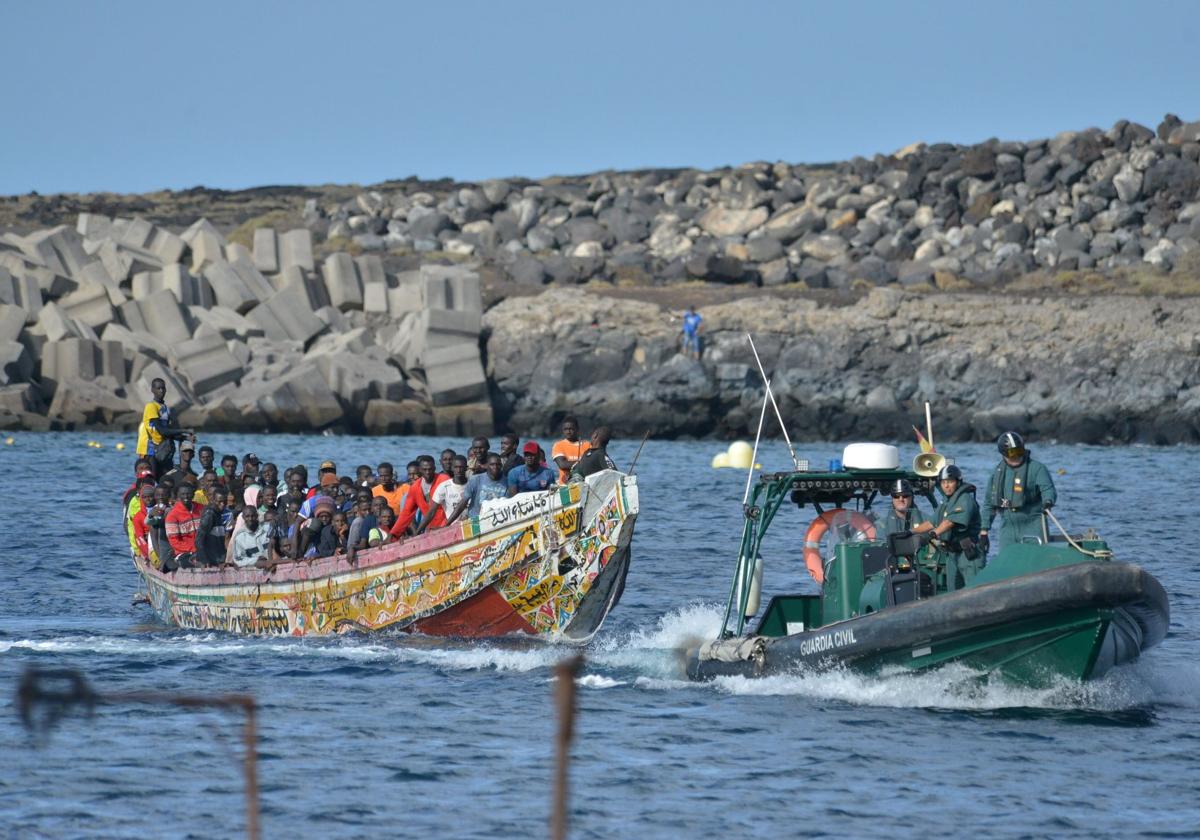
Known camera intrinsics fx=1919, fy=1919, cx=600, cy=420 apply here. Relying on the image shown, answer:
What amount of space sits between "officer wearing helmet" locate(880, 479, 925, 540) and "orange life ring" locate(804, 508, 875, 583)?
490 millimetres

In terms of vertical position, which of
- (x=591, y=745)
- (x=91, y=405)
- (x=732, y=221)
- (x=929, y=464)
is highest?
(x=732, y=221)

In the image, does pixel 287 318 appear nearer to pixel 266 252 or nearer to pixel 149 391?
pixel 266 252

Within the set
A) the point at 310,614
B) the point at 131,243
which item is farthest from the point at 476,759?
the point at 131,243

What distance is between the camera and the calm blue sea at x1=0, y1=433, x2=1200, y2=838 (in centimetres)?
1238

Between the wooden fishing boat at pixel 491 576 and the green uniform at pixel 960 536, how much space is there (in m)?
3.70

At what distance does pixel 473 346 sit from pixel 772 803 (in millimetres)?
43386

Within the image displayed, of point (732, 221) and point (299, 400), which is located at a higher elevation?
point (732, 221)

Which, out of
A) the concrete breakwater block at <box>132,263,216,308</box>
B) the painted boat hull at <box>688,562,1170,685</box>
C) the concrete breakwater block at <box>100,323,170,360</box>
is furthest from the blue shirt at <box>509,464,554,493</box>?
the concrete breakwater block at <box>132,263,216,308</box>

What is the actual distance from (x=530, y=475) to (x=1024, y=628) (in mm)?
6339

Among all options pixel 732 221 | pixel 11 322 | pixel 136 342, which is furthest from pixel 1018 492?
pixel 732 221

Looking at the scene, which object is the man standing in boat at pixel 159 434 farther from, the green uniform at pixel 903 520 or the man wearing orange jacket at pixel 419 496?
the green uniform at pixel 903 520

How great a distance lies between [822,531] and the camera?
16953 mm

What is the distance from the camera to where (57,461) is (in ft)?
148

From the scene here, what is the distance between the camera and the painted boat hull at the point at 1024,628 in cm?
1404
